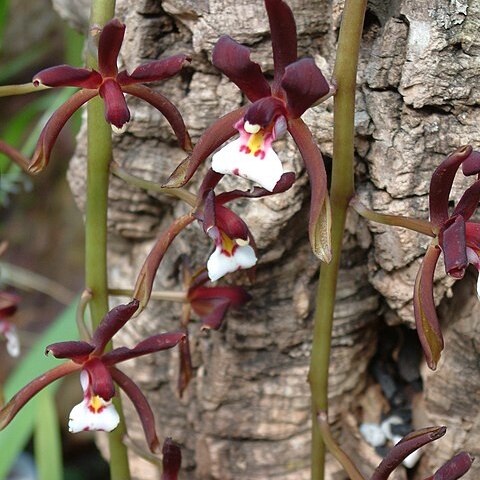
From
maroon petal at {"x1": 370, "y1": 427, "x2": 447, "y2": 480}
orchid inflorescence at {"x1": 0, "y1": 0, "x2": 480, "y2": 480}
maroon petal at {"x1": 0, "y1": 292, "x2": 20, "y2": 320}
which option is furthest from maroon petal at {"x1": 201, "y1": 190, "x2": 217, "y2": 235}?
maroon petal at {"x1": 0, "y1": 292, "x2": 20, "y2": 320}

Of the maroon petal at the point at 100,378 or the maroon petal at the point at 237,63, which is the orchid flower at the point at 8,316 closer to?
the maroon petal at the point at 100,378

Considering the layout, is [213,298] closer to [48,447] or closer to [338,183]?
[338,183]

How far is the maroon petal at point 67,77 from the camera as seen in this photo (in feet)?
3.57

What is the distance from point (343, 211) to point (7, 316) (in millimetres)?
641

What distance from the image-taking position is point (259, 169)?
100 centimetres

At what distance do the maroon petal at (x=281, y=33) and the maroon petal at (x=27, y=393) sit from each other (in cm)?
52

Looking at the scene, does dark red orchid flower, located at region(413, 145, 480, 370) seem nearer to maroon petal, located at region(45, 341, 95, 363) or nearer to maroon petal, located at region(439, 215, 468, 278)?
maroon petal, located at region(439, 215, 468, 278)

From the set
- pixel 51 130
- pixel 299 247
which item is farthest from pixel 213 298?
pixel 51 130

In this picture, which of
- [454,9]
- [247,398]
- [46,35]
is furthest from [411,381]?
[46,35]

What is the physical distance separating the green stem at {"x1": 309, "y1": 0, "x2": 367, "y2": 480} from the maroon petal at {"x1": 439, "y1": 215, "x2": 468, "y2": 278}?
6.7 inches

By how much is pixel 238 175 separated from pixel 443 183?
0.26 m

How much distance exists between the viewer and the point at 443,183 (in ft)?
3.44

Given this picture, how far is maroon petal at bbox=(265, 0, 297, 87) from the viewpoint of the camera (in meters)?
0.97

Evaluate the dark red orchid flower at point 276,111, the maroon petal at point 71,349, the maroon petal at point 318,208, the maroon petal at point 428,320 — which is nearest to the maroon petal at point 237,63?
the dark red orchid flower at point 276,111
